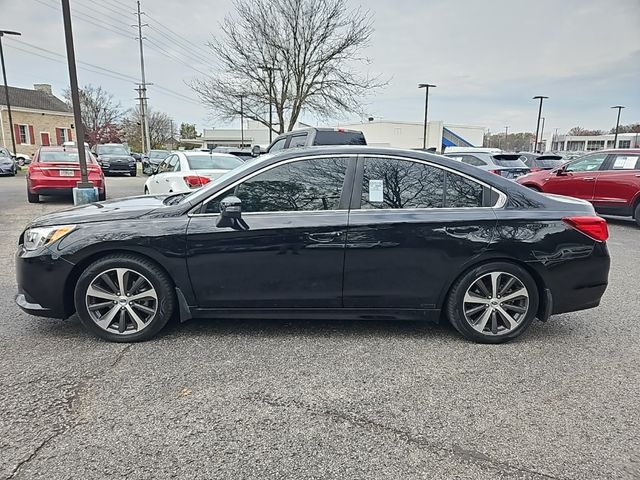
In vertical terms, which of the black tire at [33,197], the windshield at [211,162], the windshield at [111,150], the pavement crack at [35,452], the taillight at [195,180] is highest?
the windshield at [111,150]

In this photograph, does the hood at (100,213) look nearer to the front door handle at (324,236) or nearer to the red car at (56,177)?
the front door handle at (324,236)

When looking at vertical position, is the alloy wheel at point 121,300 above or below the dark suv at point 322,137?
below

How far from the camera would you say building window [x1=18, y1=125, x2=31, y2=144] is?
4322 cm

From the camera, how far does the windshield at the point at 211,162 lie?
8.32m

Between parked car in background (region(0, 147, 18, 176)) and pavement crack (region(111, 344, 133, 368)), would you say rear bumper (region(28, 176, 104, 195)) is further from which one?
parked car in background (region(0, 147, 18, 176))

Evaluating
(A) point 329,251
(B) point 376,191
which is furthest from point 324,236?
(B) point 376,191

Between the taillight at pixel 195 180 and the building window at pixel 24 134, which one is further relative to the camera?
the building window at pixel 24 134

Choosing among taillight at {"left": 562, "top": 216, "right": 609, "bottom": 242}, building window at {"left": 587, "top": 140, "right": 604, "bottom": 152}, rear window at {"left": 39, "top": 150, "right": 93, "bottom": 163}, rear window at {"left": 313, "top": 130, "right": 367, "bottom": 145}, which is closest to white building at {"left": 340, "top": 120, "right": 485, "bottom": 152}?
building window at {"left": 587, "top": 140, "right": 604, "bottom": 152}

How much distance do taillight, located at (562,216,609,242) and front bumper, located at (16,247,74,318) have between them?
13.0ft

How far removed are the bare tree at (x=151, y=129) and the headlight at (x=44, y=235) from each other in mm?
65678

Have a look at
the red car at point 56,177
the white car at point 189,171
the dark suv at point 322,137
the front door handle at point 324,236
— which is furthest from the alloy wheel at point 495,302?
the red car at point 56,177

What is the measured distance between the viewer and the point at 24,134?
143 ft

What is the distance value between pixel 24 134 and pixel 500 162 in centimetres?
4699

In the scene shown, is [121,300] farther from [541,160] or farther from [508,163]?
[541,160]
